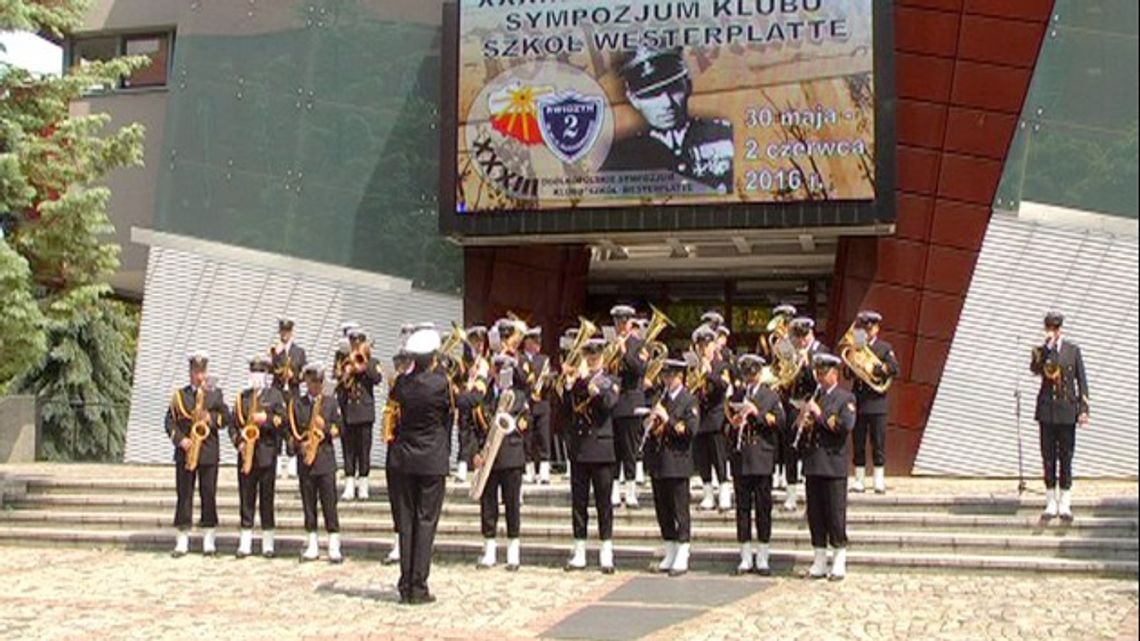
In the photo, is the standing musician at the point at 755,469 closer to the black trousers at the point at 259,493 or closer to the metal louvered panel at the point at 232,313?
the black trousers at the point at 259,493

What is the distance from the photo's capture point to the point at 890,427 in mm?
16922

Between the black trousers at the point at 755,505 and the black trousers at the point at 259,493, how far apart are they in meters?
4.88

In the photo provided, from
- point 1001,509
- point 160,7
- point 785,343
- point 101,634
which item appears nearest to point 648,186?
point 785,343

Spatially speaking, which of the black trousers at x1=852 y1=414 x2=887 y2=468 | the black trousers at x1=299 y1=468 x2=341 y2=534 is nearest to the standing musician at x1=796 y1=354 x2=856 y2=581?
the black trousers at x1=852 y1=414 x2=887 y2=468

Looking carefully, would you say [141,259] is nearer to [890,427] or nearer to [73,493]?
[73,493]

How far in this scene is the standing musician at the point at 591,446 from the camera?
36.0ft

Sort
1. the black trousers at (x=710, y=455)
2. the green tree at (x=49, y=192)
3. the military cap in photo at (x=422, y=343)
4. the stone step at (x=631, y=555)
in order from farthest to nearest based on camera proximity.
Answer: the green tree at (x=49, y=192) → the black trousers at (x=710, y=455) → the stone step at (x=631, y=555) → the military cap in photo at (x=422, y=343)

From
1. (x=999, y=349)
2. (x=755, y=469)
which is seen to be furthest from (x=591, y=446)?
(x=999, y=349)

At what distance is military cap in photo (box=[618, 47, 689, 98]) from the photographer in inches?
671

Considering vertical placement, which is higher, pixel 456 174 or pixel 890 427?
pixel 456 174

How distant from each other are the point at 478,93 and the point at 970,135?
277 inches

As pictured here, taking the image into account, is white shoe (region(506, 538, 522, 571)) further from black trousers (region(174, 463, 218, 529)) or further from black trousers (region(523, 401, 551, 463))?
black trousers (region(174, 463, 218, 529))

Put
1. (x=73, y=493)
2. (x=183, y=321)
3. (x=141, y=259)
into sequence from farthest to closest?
1. (x=141, y=259)
2. (x=183, y=321)
3. (x=73, y=493)

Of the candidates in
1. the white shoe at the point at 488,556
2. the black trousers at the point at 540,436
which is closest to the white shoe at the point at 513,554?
the white shoe at the point at 488,556
